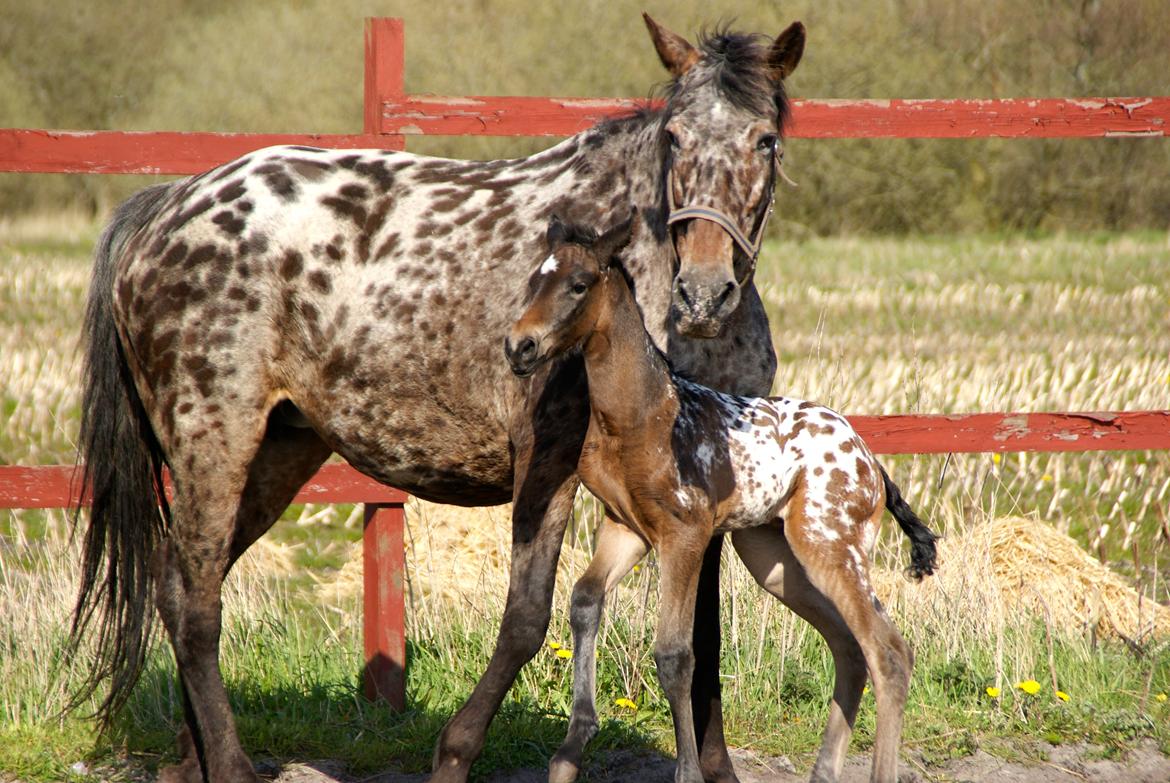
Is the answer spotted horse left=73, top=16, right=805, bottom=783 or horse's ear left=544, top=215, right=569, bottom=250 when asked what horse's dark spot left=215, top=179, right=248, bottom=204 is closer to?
spotted horse left=73, top=16, right=805, bottom=783

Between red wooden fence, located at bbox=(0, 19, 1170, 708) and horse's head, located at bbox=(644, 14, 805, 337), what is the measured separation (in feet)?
3.46

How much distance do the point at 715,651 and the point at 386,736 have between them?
136 centimetres

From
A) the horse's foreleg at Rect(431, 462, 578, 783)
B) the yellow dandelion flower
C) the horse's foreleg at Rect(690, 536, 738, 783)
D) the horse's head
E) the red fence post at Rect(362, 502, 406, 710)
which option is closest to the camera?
the horse's head

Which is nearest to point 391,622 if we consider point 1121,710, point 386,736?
point 386,736

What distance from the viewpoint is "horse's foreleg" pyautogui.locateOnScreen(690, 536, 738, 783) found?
452 centimetres

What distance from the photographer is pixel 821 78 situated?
2300 centimetres

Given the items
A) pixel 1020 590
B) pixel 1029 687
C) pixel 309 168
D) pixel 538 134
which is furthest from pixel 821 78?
pixel 309 168

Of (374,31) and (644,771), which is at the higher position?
(374,31)

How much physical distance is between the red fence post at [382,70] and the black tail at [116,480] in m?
0.94

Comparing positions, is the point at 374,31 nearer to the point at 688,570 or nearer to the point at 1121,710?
the point at 688,570

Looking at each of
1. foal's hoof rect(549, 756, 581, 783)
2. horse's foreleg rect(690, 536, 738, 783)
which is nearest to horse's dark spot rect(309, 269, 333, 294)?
horse's foreleg rect(690, 536, 738, 783)

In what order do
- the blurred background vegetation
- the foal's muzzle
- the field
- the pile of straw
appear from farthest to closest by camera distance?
1. the blurred background vegetation
2. the pile of straw
3. the field
4. the foal's muzzle

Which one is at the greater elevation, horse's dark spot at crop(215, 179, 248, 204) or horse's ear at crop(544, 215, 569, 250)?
horse's dark spot at crop(215, 179, 248, 204)

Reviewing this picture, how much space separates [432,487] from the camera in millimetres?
4297
